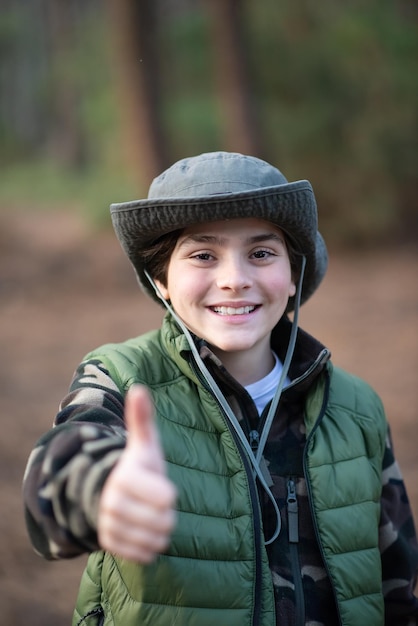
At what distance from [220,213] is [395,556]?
116 cm

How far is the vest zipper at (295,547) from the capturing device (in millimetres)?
1983

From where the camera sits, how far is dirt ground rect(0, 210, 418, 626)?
3975 mm

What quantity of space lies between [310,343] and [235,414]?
356 millimetres

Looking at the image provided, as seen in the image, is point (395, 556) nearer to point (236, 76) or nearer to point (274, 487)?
point (274, 487)

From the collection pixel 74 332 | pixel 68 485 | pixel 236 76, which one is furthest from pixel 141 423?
pixel 236 76

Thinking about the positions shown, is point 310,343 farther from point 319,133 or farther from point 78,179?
point 78,179

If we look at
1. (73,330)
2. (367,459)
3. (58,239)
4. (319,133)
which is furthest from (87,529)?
(58,239)

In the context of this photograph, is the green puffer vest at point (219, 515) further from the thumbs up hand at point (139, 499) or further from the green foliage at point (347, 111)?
the green foliage at point (347, 111)

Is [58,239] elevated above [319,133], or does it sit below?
below

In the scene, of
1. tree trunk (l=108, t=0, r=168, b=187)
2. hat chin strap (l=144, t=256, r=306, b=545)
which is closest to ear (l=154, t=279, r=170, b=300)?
hat chin strap (l=144, t=256, r=306, b=545)

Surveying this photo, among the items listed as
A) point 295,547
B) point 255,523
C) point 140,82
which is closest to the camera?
point 255,523

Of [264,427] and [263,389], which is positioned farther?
[263,389]

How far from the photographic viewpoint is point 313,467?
208 cm

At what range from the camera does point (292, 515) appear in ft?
6.71
